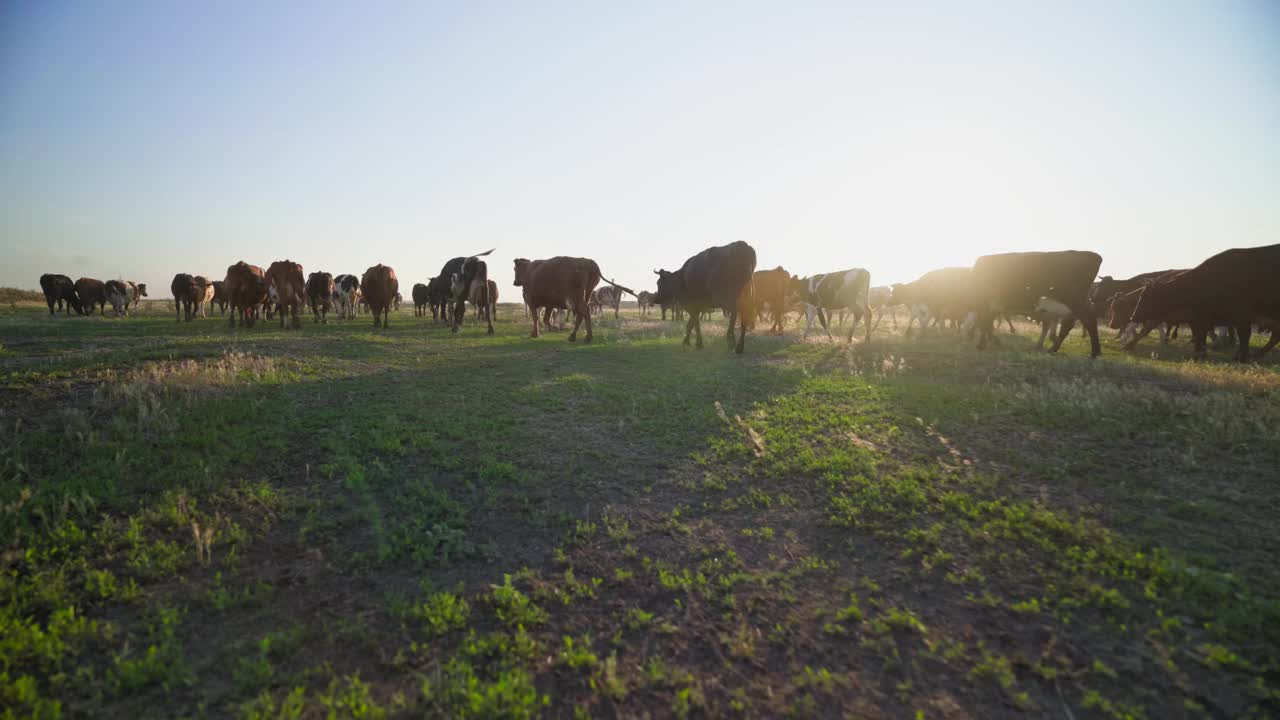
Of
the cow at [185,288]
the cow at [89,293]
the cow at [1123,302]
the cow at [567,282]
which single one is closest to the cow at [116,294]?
the cow at [89,293]

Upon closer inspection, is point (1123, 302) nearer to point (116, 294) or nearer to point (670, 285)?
point (670, 285)

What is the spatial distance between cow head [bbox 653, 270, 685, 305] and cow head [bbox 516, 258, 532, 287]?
18.0 ft

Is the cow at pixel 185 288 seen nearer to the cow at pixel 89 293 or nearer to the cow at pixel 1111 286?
the cow at pixel 89 293

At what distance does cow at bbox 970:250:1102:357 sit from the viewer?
39.9 ft

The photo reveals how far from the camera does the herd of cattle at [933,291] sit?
1130cm

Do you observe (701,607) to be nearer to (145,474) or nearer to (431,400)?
(145,474)

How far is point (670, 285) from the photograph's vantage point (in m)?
15.6

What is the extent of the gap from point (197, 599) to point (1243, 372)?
15011mm

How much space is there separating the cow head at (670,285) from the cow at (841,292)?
239 inches

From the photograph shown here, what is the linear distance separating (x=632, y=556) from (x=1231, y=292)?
15.8 metres

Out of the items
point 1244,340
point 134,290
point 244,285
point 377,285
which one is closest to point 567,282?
point 377,285

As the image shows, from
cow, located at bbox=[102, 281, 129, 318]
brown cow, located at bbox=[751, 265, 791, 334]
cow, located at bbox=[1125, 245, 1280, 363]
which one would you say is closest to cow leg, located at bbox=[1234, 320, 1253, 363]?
cow, located at bbox=[1125, 245, 1280, 363]

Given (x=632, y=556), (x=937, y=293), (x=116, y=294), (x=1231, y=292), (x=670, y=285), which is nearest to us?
(x=632, y=556)

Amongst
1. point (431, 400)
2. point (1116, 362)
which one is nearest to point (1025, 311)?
point (1116, 362)
